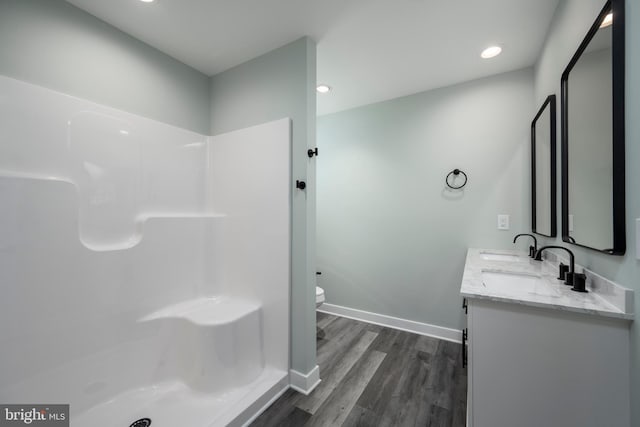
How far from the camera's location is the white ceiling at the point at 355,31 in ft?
5.08

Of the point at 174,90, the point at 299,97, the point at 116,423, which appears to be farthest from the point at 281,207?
the point at 116,423

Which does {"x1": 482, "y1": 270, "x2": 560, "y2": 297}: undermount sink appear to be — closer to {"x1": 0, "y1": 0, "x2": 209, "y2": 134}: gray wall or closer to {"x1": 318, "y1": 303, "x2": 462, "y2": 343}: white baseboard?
{"x1": 318, "y1": 303, "x2": 462, "y2": 343}: white baseboard

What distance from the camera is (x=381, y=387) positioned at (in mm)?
1800

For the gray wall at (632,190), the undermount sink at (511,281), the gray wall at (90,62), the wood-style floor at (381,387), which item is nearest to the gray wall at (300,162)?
the wood-style floor at (381,387)

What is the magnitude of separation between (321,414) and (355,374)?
1.56ft

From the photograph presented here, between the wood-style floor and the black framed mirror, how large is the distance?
1.30 meters

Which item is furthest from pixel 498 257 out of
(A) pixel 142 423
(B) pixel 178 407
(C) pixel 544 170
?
(A) pixel 142 423

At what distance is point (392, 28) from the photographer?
1.74 m

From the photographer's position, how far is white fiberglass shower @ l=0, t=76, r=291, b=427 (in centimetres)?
132

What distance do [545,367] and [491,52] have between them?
7.31 feet

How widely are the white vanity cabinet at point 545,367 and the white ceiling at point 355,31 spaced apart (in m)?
1.81

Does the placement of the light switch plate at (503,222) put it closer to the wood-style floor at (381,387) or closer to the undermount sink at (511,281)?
the undermount sink at (511,281)

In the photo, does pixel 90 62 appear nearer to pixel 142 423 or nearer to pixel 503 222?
pixel 142 423

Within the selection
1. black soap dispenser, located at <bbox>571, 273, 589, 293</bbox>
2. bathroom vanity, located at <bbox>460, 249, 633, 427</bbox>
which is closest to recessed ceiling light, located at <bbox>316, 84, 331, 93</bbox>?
bathroom vanity, located at <bbox>460, 249, 633, 427</bbox>
